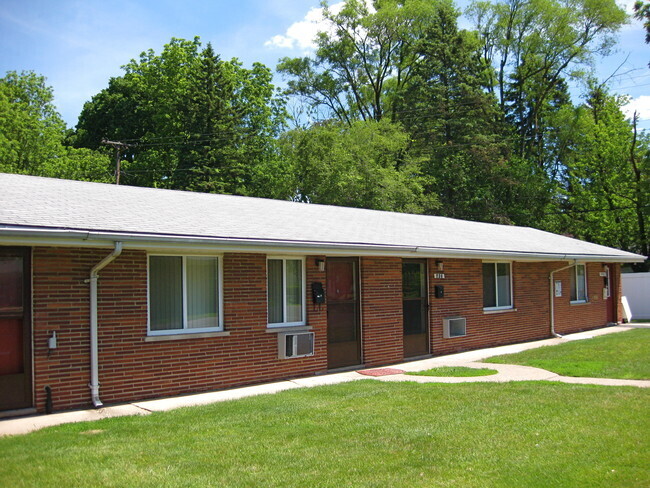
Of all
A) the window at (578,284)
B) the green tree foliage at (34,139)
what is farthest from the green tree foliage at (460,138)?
the green tree foliage at (34,139)

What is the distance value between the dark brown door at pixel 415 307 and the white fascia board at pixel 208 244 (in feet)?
1.54

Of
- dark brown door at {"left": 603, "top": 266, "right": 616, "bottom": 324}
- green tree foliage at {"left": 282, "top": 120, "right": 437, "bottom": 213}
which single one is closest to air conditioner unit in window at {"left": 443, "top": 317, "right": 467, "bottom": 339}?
dark brown door at {"left": 603, "top": 266, "right": 616, "bottom": 324}

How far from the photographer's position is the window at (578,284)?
67.5 feet

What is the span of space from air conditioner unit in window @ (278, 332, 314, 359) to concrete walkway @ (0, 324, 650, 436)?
48cm

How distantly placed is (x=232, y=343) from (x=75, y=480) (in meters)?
Answer: 5.19

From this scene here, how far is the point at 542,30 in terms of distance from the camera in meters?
41.8

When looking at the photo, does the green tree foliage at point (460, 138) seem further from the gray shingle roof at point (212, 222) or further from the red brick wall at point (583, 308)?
the gray shingle roof at point (212, 222)

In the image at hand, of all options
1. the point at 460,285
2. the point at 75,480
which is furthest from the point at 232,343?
the point at 460,285

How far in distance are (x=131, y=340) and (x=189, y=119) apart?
85.2 feet

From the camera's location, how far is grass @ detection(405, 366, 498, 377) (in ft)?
38.2

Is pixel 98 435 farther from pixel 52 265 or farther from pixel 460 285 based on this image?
pixel 460 285

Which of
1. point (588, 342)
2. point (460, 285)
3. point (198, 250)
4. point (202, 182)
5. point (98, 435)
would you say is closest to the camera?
point (98, 435)

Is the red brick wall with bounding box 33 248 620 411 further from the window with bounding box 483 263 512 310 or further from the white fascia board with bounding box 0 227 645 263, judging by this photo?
the window with bounding box 483 263 512 310

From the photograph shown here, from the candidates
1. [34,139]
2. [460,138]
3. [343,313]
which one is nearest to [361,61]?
[460,138]
